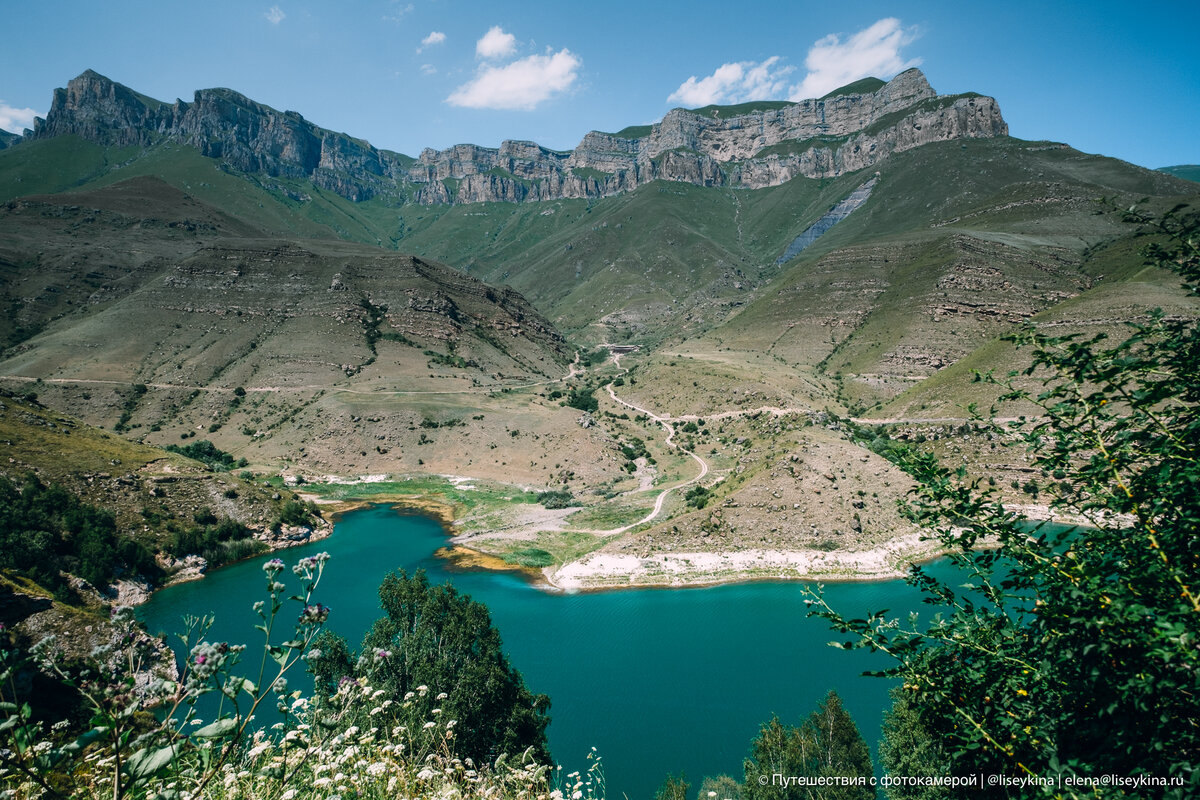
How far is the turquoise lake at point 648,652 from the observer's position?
2309cm

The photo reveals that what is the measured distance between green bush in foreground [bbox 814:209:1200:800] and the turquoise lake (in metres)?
18.9

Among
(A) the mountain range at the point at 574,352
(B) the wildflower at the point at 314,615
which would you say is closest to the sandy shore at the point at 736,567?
(A) the mountain range at the point at 574,352

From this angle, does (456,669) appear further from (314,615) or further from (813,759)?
(314,615)

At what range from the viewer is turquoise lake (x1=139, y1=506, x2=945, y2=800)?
23094mm

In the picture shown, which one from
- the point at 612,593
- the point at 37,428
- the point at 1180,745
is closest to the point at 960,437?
the point at 612,593

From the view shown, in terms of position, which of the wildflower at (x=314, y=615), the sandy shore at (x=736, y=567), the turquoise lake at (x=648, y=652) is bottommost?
the turquoise lake at (x=648, y=652)

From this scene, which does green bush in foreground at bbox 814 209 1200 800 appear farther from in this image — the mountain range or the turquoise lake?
the mountain range

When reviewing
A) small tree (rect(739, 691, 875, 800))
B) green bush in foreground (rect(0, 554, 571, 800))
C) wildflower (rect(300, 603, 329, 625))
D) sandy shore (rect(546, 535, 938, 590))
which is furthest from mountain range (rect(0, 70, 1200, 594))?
wildflower (rect(300, 603, 329, 625))

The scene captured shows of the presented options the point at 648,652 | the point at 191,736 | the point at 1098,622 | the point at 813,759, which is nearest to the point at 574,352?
the point at 648,652

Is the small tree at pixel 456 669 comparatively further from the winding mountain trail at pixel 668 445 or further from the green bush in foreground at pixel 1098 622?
the winding mountain trail at pixel 668 445

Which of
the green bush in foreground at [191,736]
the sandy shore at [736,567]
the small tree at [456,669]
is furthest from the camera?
the sandy shore at [736,567]

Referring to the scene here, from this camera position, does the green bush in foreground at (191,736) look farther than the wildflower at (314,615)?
No

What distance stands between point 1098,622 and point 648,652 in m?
29.8

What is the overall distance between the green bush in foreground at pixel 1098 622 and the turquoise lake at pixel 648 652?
62.1 feet
